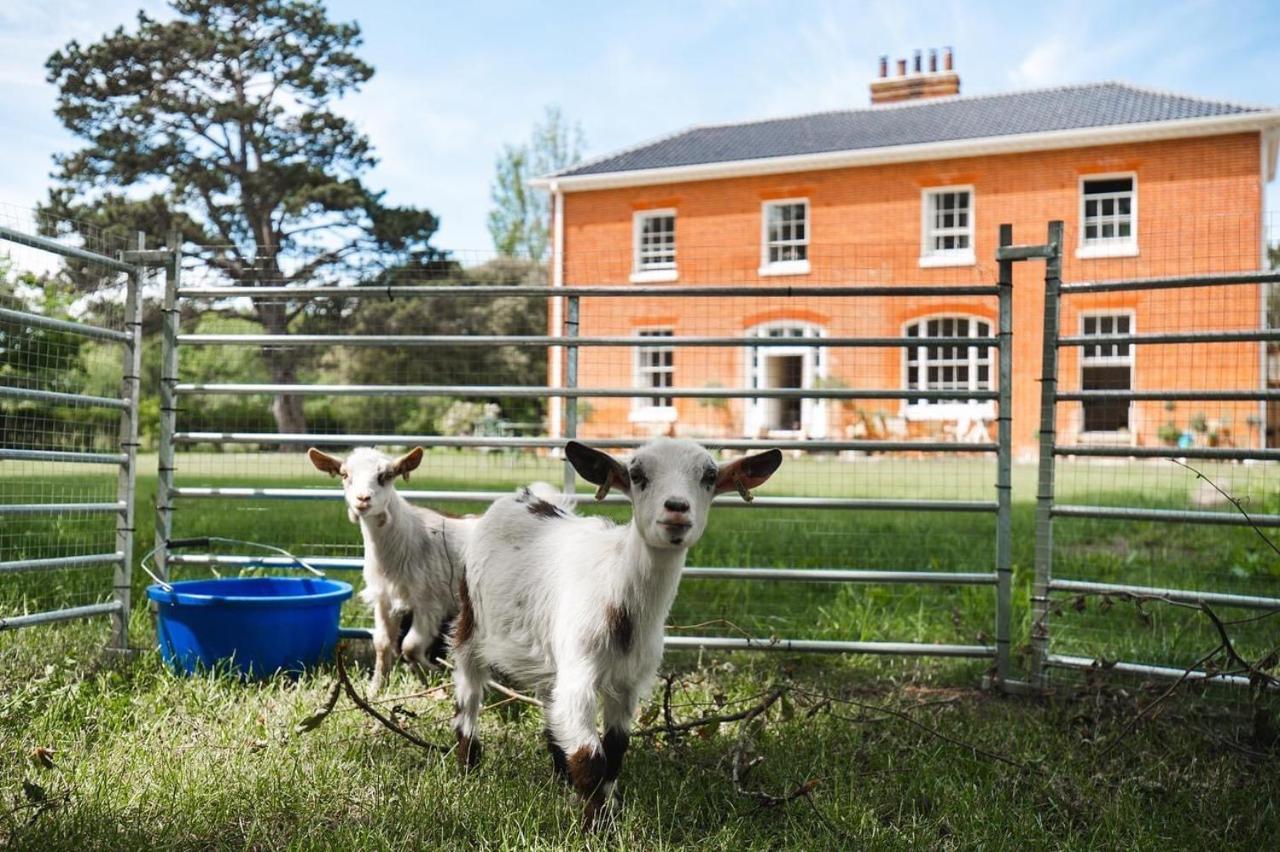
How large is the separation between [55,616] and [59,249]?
173 cm

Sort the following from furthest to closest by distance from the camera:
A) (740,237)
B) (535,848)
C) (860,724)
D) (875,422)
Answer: (740,237) < (875,422) < (860,724) < (535,848)

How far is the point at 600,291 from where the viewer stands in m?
5.41

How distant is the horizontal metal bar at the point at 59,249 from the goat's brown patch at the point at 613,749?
11.1 feet

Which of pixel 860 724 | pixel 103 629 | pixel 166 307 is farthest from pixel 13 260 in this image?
pixel 860 724

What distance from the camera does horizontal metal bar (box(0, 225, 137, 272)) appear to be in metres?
4.48

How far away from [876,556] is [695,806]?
4653mm

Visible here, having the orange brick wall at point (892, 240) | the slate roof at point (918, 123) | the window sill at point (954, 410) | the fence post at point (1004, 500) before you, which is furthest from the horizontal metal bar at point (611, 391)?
the slate roof at point (918, 123)

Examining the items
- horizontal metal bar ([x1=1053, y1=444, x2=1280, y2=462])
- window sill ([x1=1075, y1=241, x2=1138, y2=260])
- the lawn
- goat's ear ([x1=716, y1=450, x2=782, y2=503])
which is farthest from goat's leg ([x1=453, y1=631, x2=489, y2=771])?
window sill ([x1=1075, y1=241, x2=1138, y2=260])

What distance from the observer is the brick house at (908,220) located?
19281mm

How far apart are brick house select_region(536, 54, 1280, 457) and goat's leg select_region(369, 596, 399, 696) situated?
38.1 ft

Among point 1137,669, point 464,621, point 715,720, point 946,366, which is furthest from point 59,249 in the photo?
point 946,366

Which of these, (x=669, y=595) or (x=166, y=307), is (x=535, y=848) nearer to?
(x=669, y=595)

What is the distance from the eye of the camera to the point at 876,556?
7816mm

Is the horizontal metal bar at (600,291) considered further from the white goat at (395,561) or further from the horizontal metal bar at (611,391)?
the white goat at (395,561)
